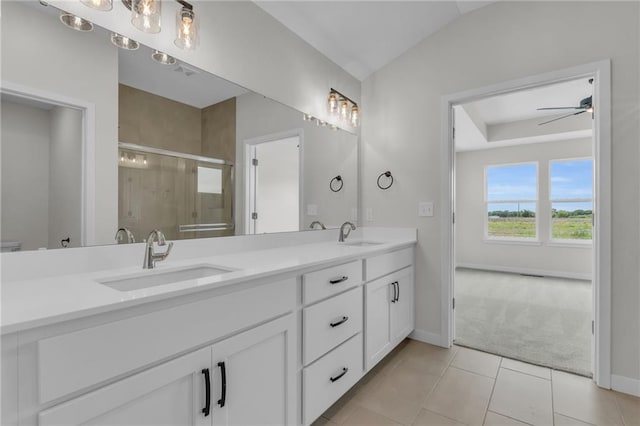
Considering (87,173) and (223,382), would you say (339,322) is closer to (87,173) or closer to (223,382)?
(223,382)

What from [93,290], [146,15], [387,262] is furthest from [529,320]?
[146,15]

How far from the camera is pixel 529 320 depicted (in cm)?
314

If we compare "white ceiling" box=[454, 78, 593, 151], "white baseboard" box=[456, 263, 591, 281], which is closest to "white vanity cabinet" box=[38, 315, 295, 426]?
"white ceiling" box=[454, 78, 593, 151]

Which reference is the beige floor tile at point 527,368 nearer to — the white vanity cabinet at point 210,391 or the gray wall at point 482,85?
the gray wall at point 482,85

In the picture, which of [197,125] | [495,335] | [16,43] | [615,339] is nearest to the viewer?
[16,43]

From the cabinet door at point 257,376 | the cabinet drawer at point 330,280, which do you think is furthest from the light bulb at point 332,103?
the cabinet door at point 257,376

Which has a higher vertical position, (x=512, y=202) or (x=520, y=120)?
(x=520, y=120)

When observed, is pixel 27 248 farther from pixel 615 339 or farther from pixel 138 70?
pixel 615 339

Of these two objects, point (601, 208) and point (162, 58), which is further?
point (601, 208)

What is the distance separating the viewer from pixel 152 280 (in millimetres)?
1307

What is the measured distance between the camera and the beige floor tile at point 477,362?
218cm

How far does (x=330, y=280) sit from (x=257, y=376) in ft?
1.90

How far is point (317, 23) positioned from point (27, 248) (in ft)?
7.29

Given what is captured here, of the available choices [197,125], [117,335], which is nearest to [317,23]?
[197,125]
